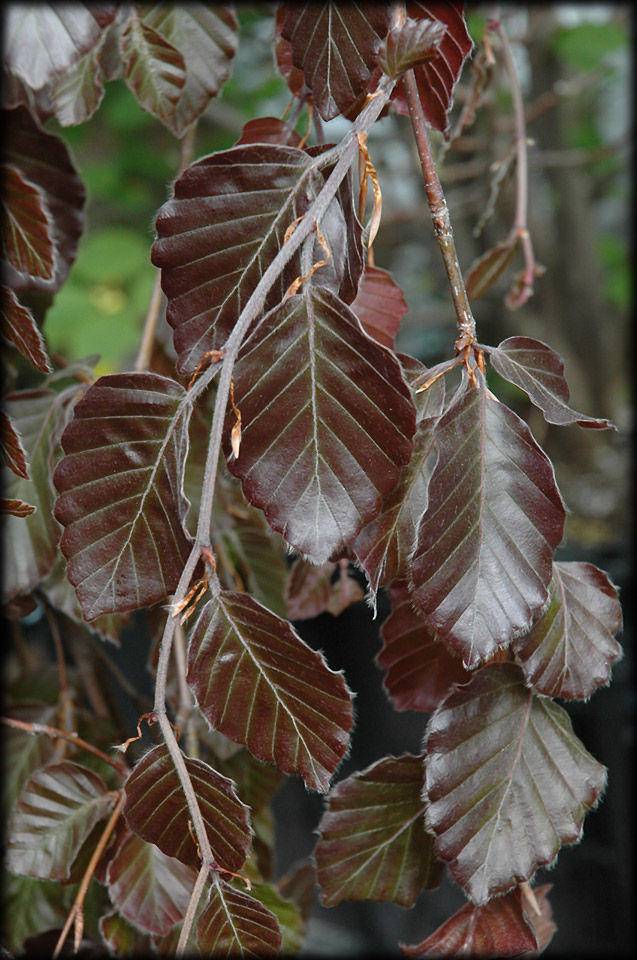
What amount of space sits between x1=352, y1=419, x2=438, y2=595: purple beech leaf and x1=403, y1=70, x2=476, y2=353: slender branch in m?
0.04

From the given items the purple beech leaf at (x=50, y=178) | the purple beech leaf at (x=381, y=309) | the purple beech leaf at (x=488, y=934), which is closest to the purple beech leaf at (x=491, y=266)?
the purple beech leaf at (x=381, y=309)

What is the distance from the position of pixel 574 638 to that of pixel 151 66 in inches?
14.3

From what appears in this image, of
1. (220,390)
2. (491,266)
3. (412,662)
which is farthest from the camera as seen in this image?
(491,266)

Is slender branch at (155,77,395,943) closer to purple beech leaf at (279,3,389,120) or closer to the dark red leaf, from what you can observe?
purple beech leaf at (279,3,389,120)

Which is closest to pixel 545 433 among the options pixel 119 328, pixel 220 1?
pixel 119 328

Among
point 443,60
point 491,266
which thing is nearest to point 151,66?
point 443,60

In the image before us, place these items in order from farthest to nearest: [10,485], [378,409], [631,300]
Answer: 1. [631,300]
2. [10,485]
3. [378,409]

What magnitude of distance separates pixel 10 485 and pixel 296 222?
9.9 inches

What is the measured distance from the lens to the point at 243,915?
1.29 ft

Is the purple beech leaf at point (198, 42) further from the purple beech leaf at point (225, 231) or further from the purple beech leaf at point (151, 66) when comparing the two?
the purple beech leaf at point (225, 231)

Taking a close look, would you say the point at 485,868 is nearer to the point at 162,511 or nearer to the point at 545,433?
the point at 162,511

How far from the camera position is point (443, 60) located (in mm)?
432

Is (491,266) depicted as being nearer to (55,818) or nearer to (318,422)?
(318,422)

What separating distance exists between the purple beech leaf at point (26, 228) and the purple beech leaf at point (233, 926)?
30 centimetres
